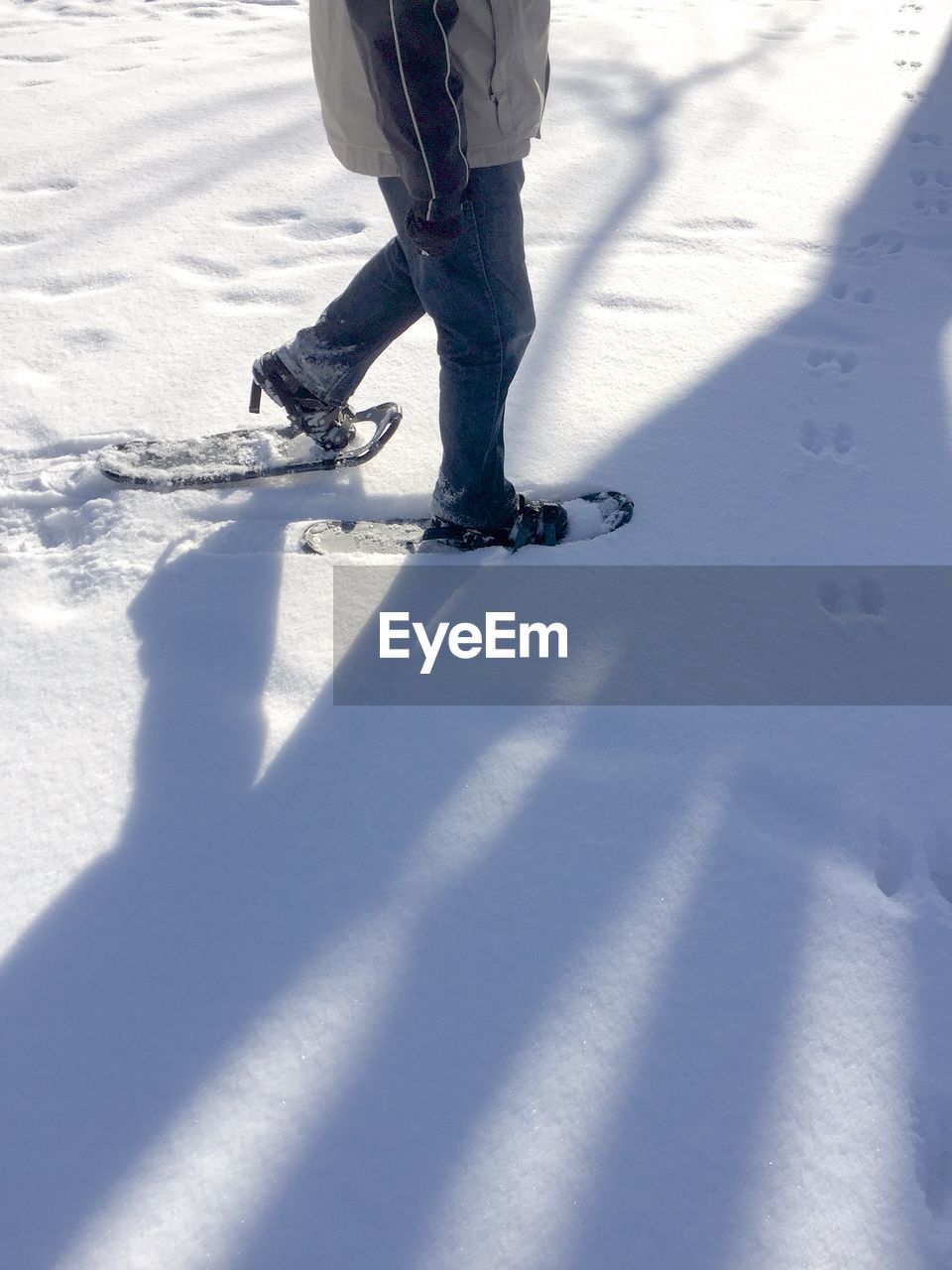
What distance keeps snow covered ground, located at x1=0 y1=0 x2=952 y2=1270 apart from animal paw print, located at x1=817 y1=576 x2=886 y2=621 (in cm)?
2

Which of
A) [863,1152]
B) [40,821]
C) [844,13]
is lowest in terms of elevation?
[863,1152]

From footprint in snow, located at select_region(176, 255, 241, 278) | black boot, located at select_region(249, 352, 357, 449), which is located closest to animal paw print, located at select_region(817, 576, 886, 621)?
black boot, located at select_region(249, 352, 357, 449)

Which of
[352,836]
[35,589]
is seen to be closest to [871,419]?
[352,836]

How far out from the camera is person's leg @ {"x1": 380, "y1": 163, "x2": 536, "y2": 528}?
1413mm

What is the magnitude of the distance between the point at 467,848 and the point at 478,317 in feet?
2.69

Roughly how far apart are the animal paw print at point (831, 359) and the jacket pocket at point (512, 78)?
1.10 meters

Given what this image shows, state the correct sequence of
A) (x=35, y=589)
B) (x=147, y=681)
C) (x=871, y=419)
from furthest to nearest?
1. (x=871, y=419)
2. (x=35, y=589)
3. (x=147, y=681)

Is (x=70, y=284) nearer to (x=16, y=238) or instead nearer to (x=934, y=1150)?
(x=16, y=238)

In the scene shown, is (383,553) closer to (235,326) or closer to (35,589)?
(35,589)

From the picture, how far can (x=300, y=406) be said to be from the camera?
1.90 meters

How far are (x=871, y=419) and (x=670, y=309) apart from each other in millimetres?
636

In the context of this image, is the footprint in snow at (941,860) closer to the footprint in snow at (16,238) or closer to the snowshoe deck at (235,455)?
the snowshoe deck at (235,455)

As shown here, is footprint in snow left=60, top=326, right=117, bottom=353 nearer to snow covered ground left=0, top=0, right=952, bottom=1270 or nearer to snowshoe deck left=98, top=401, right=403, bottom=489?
snow covered ground left=0, top=0, right=952, bottom=1270

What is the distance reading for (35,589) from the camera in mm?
1693
